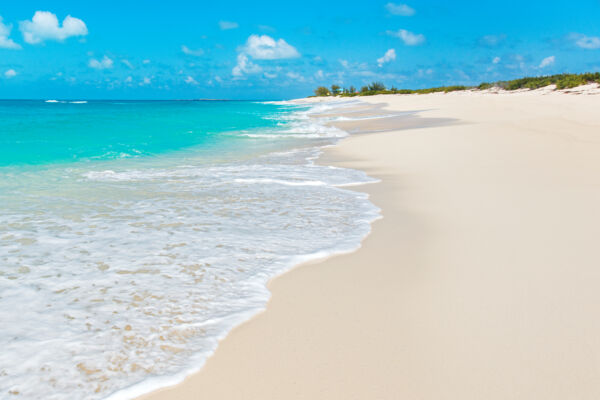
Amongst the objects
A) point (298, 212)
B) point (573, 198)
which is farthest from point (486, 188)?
point (298, 212)

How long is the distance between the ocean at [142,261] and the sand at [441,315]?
23cm

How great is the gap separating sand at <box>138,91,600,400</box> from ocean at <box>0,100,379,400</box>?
228mm

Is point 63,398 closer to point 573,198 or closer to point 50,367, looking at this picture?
point 50,367

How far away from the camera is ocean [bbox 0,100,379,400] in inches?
79.8

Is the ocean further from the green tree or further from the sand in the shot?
the green tree

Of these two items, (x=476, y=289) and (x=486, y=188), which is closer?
(x=476, y=289)

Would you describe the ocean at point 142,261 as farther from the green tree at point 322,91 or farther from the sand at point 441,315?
the green tree at point 322,91

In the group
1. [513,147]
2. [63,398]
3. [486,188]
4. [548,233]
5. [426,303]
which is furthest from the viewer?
[513,147]

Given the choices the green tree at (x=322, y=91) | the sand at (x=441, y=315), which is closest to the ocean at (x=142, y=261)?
the sand at (x=441, y=315)

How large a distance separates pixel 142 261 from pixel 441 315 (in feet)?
7.10

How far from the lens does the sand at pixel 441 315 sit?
1.86 metres

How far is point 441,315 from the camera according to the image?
241 centimetres

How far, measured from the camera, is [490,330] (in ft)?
7.32

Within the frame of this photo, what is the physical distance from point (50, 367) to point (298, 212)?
9.58 ft
